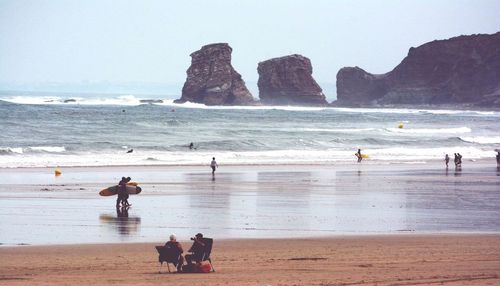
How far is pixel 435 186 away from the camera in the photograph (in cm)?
3188

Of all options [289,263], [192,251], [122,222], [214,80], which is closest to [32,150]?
[122,222]

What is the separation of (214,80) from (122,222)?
149 m

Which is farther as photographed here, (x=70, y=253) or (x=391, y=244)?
(x=391, y=244)

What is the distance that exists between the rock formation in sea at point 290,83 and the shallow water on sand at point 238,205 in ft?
513

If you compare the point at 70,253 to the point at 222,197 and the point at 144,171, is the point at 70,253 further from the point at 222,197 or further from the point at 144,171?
the point at 144,171

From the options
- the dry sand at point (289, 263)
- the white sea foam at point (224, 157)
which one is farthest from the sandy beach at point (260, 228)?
the white sea foam at point (224, 157)

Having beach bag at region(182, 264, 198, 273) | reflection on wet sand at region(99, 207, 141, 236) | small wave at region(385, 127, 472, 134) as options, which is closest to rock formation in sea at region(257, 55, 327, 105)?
small wave at region(385, 127, 472, 134)

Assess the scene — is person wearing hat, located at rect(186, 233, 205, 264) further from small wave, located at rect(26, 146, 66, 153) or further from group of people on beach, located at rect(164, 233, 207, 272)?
small wave, located at rect(26, 146, 66, 153)

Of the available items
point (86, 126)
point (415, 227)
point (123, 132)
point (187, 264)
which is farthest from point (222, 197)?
point (86, 126)

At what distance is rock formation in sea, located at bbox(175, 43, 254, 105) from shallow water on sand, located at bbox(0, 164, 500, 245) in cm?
13120

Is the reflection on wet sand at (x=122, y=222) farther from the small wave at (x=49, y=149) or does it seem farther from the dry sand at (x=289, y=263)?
the small wave at (x=49, y=149)

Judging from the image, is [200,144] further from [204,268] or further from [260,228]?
[204,268]

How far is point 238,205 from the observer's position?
24484 mm

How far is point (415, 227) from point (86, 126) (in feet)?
181
